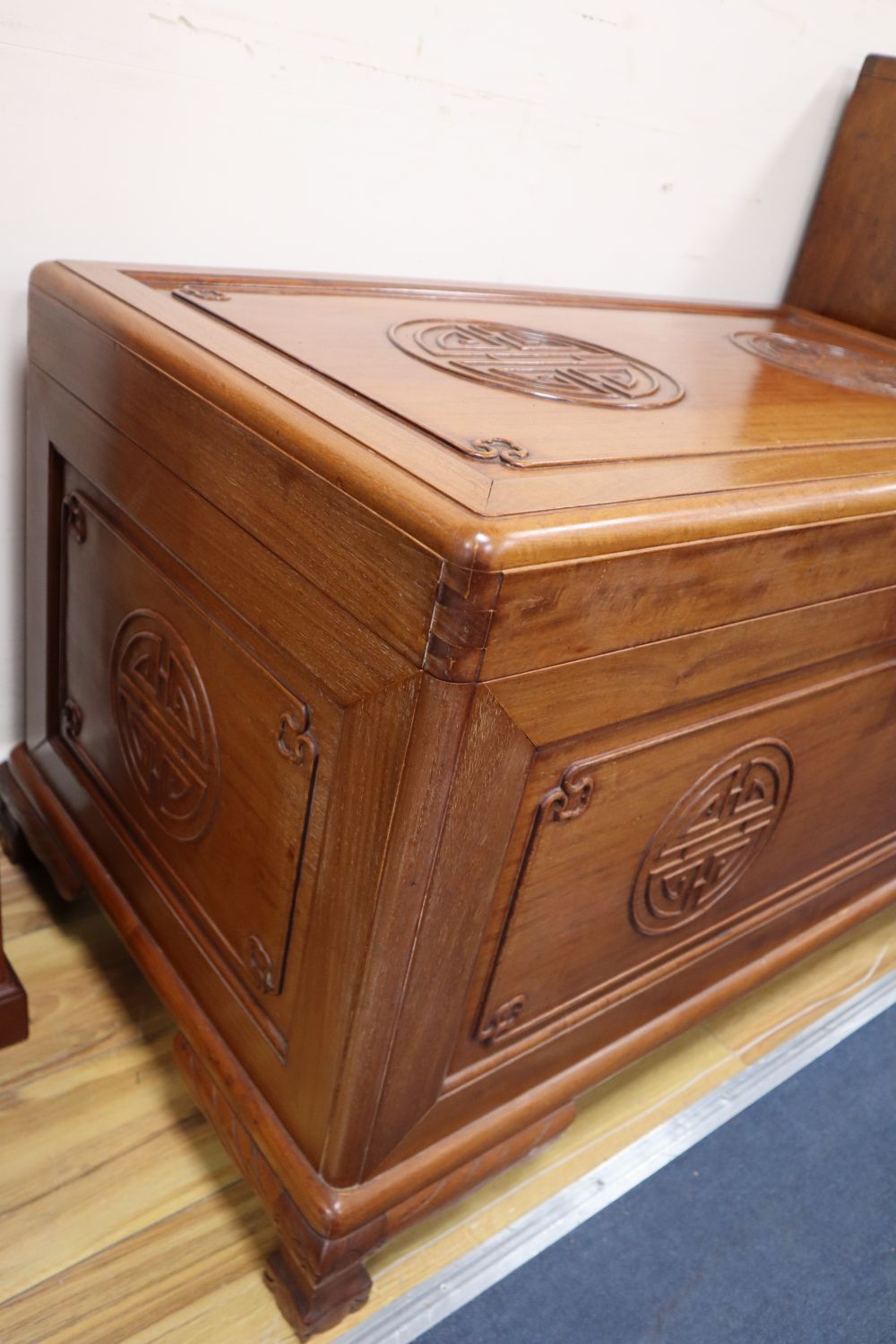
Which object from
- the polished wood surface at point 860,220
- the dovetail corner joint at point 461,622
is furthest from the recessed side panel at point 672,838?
the polished wood surface at point 860,220

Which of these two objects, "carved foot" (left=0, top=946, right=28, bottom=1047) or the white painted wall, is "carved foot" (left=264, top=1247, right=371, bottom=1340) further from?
the white painted wall

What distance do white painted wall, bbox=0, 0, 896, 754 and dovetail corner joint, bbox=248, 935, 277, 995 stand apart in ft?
1.62

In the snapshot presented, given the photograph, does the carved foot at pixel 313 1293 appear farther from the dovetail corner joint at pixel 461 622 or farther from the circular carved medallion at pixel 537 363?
the circular carved medallion at pixel 537 363

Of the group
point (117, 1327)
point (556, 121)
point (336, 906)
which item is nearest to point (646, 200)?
point (556, 121)

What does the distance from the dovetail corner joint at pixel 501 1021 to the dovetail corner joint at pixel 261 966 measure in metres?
0.15

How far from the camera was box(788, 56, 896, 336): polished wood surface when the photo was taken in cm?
133

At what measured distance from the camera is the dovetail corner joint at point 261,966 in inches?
29.1

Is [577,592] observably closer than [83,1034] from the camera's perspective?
Yes

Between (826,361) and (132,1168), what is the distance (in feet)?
3.38

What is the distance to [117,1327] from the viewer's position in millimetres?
763

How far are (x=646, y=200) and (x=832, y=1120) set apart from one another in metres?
1.07

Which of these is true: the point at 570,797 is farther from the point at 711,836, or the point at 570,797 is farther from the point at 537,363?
the point at 537,363

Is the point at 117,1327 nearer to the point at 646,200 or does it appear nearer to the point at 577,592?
the point at 577,592

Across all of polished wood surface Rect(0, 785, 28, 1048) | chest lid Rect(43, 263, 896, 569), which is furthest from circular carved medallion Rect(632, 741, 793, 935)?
polished wood surface Rect(0, 785, 28, 1048)
